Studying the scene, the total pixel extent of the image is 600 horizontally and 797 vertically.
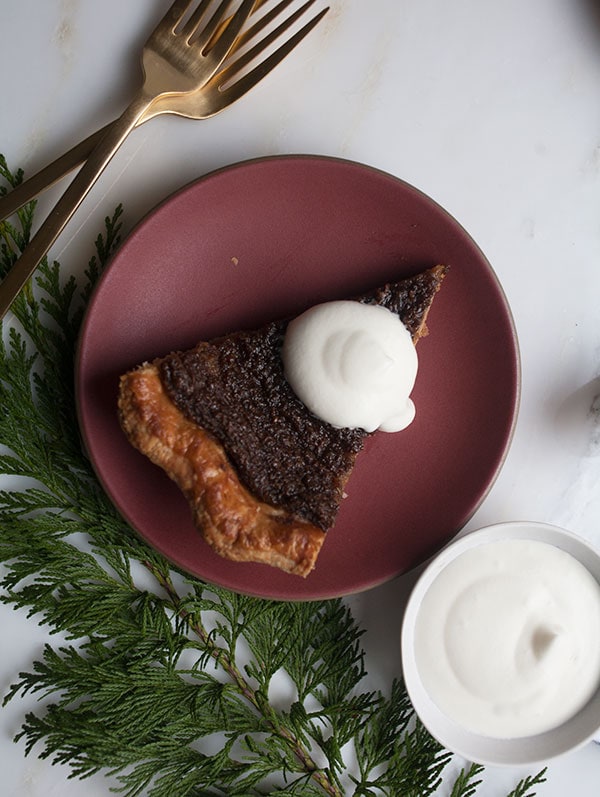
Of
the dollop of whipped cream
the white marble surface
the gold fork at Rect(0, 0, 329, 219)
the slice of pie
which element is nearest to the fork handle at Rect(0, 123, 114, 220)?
the gold fork at Rect(0, 0, 329, 219)

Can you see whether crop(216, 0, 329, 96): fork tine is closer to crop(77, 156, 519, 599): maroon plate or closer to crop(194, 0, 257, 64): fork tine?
crop(194, 0, 257, 64): fork tine

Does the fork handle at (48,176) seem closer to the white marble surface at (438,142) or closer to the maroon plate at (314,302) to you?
the white marble surface at (438,142)

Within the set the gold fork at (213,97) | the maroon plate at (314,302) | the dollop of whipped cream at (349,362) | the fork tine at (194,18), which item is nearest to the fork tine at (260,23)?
the gold fork at (213,97)

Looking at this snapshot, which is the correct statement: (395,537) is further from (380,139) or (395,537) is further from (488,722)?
(380,139)

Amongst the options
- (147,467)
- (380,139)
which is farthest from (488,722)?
(380,139)

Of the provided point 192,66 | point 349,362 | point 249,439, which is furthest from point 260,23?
point 249,439
